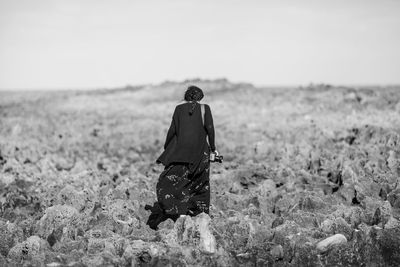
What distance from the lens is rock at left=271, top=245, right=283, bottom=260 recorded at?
4.17 m

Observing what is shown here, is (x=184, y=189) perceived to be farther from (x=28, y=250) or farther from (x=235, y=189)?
(x=28, y=250)

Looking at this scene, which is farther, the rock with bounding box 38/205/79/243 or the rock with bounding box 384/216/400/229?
the rock with bounding box 38/205/79/243

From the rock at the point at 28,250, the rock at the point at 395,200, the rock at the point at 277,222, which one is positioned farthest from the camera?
the rock at the point at 395,200

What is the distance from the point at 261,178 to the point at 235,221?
2.54m

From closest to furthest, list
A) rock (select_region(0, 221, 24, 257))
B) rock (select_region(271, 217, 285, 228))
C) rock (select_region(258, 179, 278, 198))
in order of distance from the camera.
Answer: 1. rock (select_region(0, 221, 24, 257))
2. rock (select_region(271, 217, 285, 228))
3. rock (select_region(258, 179, 278, 198))

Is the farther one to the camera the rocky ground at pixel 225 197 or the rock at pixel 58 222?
the rock at pixel 58 222

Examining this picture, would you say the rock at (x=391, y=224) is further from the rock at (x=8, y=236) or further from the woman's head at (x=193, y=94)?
the rock at (x=8, y=236)

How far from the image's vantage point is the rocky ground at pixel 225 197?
4191 mm

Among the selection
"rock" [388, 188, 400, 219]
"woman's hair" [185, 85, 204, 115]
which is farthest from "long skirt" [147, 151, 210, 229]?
"rock" [388, 188, 400, 219]

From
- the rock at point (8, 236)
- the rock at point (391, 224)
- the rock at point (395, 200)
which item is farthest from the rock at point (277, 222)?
the rock at point (8, 236)

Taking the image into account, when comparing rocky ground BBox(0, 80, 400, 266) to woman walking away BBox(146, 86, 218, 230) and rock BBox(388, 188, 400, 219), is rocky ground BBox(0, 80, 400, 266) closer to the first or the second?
rock BBox(388, 188, 400, 219)

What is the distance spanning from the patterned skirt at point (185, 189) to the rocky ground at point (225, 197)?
0.28 metres

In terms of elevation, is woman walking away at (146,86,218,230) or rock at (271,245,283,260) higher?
woman walking away at (146,86,218,230)

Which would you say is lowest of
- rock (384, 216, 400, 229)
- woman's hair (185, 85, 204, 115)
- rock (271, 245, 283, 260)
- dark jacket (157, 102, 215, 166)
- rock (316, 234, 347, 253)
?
rock (271, 245, 283, 260)
